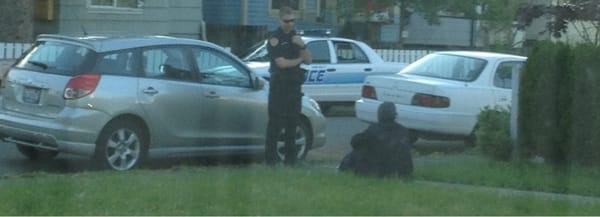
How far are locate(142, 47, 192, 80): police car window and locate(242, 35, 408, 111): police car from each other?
22.1 ft

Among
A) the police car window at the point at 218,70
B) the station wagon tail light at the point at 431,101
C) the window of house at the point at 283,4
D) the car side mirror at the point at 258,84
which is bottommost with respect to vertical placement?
the station wagon tail light at the point at 431,101

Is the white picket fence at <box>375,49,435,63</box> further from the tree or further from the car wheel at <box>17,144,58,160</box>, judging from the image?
the car wheel at <box>17,144,58,160</box>

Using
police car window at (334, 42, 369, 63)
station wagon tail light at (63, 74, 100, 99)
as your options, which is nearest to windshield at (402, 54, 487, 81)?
police car window at (334, 42, 369, 63)

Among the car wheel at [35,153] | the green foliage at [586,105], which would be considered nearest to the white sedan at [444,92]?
the green foliage at [586,105]

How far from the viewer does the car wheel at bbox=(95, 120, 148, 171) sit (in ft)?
40.8

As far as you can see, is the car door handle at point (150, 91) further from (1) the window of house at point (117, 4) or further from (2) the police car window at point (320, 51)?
(1) the window of house at point (117, 4)

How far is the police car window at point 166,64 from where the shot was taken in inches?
513

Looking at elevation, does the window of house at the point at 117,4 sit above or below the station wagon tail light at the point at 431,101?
above

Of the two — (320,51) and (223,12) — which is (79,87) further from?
(223,12)

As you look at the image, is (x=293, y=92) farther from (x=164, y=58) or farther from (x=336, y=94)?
(x=336, y=94)

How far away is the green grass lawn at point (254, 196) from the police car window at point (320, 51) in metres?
9.14

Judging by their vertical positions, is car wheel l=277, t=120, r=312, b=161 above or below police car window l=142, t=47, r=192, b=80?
below

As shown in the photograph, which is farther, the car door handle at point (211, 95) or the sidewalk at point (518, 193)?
the car door handle at point (211, 95)

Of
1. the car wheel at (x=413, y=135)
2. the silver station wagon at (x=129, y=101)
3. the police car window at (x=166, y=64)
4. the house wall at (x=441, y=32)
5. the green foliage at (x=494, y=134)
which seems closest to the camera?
the silver station wagon at (x=129, y=101)
